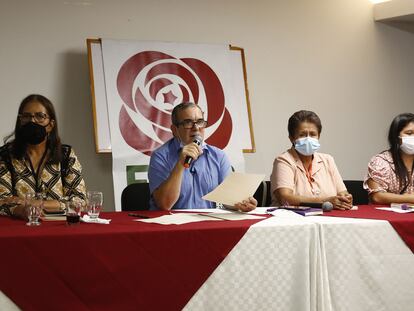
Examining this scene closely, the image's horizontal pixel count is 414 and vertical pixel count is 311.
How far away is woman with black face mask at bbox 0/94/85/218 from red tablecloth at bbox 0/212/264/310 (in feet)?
1.88

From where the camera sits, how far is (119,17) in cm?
466

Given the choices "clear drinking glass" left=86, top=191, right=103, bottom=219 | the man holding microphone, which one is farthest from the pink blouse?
"clear drinking glass" left=86, top=191, right=103, bottom=219

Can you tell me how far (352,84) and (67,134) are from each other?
276cm

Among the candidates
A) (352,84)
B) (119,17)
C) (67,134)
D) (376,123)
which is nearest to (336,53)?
(352,84)

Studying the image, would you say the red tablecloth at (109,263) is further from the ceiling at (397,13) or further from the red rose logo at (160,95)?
the ceiling at (397,13)

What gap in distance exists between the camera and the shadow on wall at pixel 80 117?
4480 mm

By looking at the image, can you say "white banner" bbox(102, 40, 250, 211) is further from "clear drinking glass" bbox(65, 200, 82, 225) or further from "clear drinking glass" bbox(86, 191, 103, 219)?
"clear drinking glass" bbox(65, 200, 82, 225)

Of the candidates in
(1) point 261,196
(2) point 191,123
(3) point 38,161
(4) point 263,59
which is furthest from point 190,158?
(4) point 263,59

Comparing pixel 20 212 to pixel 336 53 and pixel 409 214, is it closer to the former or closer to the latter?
pixel 409 214

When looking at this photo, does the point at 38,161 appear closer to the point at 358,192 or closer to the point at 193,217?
the point at 193,217

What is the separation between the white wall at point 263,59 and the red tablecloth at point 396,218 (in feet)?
7.99

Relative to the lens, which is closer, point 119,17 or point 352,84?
point 119,17

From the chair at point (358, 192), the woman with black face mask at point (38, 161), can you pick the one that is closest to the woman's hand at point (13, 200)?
the woman with black face mask at point (38, 161)
